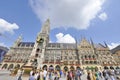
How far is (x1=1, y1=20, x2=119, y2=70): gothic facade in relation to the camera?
48.5 meters

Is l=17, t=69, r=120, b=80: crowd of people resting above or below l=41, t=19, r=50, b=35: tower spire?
below

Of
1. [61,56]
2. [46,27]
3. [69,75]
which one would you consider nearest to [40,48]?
[61,56]

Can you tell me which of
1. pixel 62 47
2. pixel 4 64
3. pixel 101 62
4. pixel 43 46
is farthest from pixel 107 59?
pixel 4 64

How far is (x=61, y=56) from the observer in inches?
2060

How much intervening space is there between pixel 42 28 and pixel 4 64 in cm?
3018

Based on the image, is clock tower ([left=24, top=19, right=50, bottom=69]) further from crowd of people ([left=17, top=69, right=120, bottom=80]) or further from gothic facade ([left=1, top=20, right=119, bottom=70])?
crowd of people ([left=17, top=69, right=120, bottom=80])

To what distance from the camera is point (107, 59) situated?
5088cm

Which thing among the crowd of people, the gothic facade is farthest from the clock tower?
the crowd of people

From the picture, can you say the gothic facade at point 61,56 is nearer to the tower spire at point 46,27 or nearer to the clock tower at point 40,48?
the clock tower at point 40,48

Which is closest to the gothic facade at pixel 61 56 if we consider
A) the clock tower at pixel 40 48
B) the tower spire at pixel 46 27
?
the clock tower at pixel 40 48

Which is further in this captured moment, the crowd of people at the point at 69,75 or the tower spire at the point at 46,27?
the tower spire at the point at 46,27

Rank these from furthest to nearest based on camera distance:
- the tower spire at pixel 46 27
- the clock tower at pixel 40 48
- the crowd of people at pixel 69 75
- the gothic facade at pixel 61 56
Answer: the tower spire at pixel 46 27 → the gothic facade at pixel 61 56 → the clock tower at pixel 40 48 → the crowd of people at pixel 69 75

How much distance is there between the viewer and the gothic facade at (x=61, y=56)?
159 feet

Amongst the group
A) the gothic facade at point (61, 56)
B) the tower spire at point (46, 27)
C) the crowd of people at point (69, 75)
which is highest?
the tower spire at point (46, 27)
